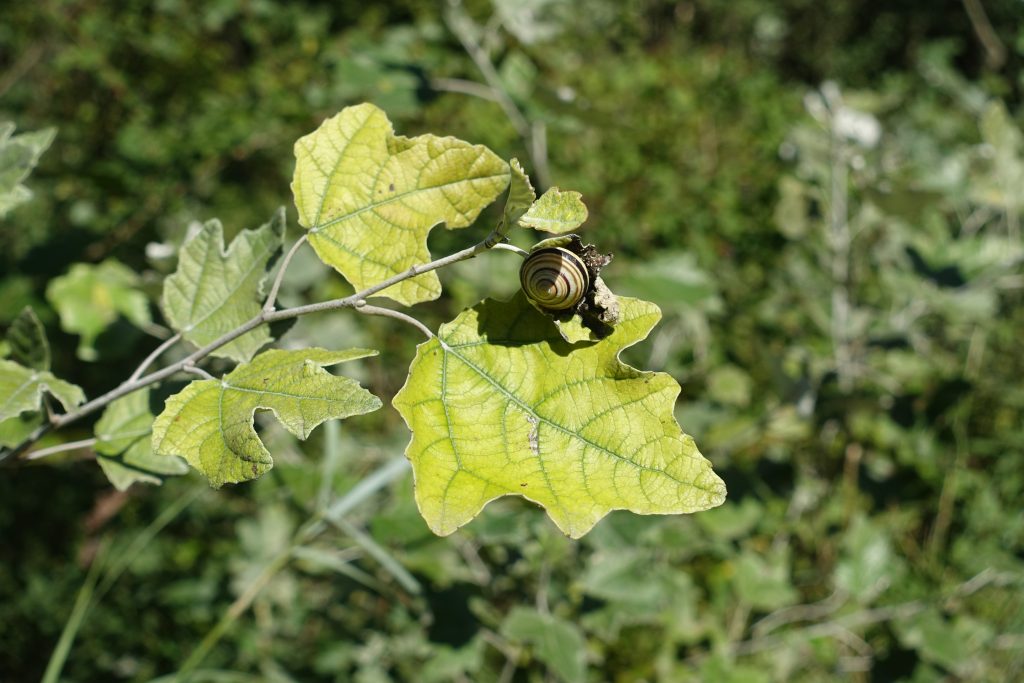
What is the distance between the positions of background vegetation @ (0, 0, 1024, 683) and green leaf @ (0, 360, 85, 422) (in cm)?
44

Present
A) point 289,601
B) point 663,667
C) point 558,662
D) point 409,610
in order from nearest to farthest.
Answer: point 558,662, point 409,610, point 663,667, point 289,601

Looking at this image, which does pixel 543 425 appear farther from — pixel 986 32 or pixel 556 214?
pixel 986 32

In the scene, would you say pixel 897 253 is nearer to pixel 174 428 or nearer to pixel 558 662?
pixel 558 662

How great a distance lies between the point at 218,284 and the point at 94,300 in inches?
28.6

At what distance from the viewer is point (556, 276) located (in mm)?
733

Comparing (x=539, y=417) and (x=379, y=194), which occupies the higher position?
(x=379, y=194)

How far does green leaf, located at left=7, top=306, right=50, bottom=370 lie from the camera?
3.25ft

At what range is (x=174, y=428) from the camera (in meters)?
0.78

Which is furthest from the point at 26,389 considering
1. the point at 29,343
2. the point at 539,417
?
the point at 539,417

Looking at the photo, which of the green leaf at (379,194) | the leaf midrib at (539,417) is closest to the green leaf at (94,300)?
the green leaf at (379,194)

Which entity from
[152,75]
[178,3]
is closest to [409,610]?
[152,75]

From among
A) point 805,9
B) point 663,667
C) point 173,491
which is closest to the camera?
point 663,667

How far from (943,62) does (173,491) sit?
3.91 metres

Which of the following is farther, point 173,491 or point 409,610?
point 173,491
